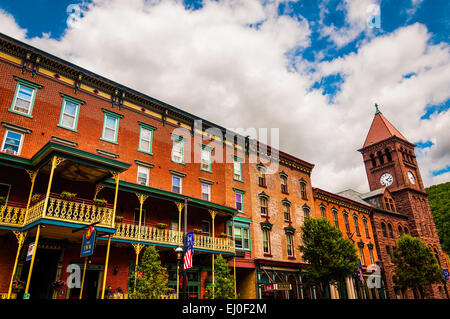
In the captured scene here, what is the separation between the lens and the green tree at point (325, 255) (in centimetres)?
2764

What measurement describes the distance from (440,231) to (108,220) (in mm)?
70822

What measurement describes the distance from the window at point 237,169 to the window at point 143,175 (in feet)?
29.9

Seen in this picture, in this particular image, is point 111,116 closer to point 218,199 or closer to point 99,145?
point 99,145

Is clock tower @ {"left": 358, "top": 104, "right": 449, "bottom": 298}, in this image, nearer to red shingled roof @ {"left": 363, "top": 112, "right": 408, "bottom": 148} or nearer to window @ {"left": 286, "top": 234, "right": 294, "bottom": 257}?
red shingled roof @ {"left": 363, "top": 112, "right": 408, "bottom": 148}

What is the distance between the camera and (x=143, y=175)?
76.0ft

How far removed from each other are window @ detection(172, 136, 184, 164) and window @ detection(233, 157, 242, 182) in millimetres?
5915

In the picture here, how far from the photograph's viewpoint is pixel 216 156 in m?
29.0

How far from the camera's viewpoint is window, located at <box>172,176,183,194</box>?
24859 mm

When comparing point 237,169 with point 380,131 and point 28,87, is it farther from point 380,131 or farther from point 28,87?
point 380,131

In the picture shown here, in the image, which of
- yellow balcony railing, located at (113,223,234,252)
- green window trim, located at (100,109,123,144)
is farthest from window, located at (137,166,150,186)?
yellow balcony railing, located at (113,223,234,252)

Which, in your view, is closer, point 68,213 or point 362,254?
point 68,213

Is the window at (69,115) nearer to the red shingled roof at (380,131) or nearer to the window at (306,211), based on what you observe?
the window at (306,211)

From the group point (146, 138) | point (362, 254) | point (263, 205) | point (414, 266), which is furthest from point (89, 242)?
point (414, 266)
